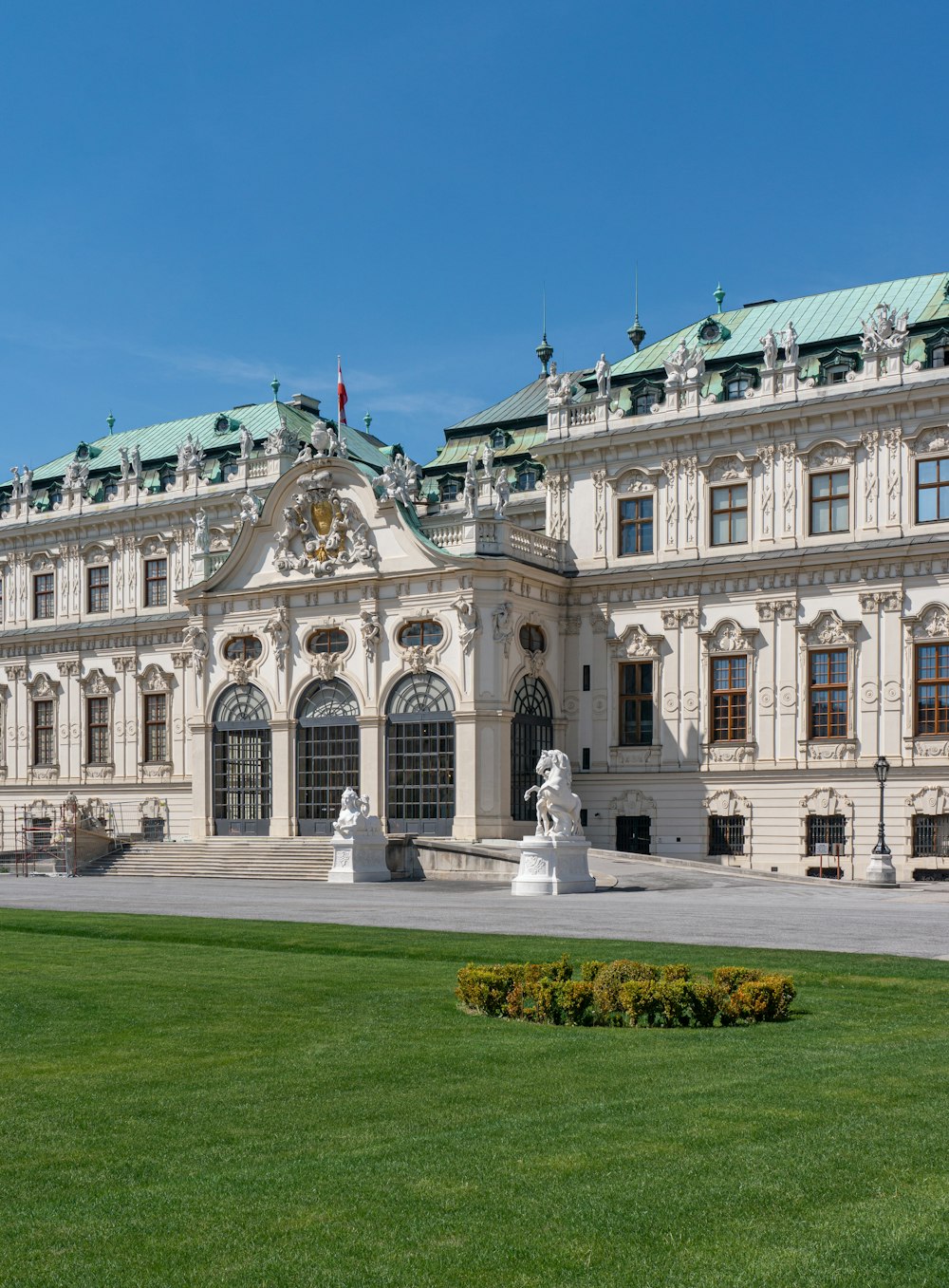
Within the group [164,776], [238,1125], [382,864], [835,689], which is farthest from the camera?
[164,776]

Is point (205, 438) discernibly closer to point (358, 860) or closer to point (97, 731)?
point (97, 731)

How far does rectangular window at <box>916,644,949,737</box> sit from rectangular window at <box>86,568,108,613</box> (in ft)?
122

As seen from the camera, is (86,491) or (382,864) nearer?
(382,864)

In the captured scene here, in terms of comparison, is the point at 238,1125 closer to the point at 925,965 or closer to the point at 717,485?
the point at 925,965

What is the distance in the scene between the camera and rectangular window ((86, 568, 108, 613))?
6950 centimetres

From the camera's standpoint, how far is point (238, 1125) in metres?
10.3

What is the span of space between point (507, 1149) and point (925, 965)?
10884 mm

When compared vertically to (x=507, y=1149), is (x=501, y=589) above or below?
above

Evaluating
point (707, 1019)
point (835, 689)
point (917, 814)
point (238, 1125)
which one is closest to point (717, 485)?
point (835, 689)

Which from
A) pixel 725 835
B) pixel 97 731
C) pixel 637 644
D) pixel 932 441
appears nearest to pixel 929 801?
pixel 725 835

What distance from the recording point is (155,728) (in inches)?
2623

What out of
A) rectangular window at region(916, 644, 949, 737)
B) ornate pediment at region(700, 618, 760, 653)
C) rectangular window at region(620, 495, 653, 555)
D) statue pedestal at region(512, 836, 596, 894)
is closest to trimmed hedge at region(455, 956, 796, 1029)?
statue pedestal at region(512, 836, 596, 894)

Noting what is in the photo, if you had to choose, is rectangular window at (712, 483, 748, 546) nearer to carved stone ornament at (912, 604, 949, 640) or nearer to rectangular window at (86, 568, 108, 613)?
carved stone ornament at (912, 604, 949, 640)

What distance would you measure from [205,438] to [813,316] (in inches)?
1136
